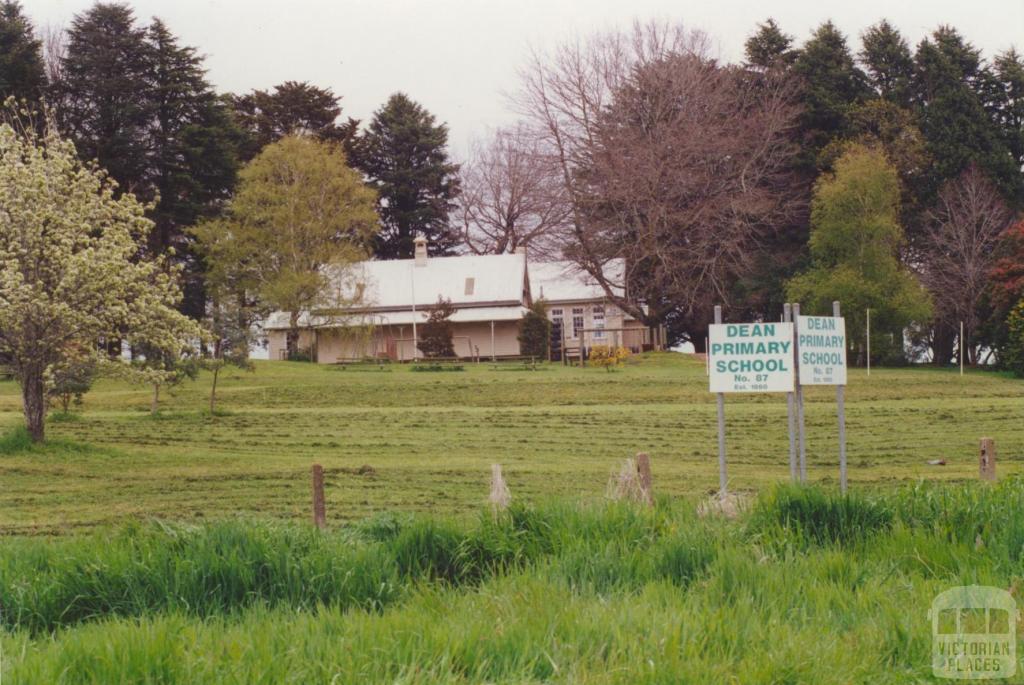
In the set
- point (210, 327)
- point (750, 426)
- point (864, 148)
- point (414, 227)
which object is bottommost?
point (750, 426)

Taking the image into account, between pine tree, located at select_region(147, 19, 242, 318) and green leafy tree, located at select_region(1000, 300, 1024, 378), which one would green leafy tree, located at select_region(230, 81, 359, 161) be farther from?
green leafy tree, located at select_region(1000, 300, 1024, 378)

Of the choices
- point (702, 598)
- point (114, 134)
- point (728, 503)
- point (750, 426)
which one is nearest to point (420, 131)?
point (114, 134)

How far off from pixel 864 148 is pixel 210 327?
1719 cm

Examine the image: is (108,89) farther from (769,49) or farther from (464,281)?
(769,49)

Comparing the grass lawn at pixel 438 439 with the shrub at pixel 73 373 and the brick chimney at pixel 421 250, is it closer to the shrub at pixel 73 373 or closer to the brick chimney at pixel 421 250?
the shrub at pixel 73 373

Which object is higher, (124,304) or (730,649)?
(124,304)

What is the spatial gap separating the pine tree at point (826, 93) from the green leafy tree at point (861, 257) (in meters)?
2.26

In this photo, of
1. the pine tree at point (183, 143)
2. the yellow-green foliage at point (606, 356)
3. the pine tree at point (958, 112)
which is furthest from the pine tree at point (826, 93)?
the pine tree at point (183, 143)

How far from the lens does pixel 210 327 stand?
1603 centimetres

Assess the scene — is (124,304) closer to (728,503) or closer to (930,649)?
(728,503)

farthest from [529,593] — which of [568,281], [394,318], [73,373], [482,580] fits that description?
[568,281]

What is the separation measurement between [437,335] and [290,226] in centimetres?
738

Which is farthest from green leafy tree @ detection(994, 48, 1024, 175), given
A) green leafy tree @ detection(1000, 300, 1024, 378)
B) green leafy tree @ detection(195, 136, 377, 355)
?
green leafy tree @ detection(195, 136, 377, 355)

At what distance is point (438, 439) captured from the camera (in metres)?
13.9
